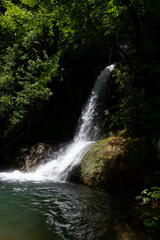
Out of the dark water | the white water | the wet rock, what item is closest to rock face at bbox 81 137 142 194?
the dark water

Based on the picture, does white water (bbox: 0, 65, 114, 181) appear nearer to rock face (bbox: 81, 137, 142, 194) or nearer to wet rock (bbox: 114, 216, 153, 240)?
rock face (bbox: 81, 137, 142, 194)

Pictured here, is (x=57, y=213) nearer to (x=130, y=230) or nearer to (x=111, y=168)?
(x=130, y=230)

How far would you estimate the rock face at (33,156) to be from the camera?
377 inches

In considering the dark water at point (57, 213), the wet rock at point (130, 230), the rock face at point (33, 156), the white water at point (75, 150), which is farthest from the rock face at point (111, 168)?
the rock face at point (33, 156)

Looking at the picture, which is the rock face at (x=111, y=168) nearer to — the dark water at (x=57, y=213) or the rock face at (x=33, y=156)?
the dark water at (x=57, y=213)

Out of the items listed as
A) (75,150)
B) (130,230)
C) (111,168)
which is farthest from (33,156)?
(130,230)

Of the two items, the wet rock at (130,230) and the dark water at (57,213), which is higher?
the wet rock at (130,230)

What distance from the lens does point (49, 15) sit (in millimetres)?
5238

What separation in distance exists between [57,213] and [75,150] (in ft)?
16.8

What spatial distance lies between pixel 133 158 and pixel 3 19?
6.16 m

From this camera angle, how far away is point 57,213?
13.2 ft

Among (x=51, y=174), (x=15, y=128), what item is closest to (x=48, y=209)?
(x=51, y=174)

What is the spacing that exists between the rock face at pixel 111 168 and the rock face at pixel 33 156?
3.43 metres

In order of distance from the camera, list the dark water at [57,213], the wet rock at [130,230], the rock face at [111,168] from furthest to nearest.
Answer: the rock face at [111,168] → the dark water at [57,213] → the wet rock at [130,230]
